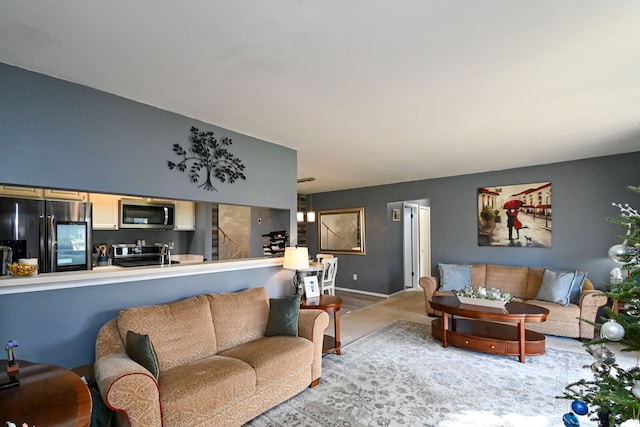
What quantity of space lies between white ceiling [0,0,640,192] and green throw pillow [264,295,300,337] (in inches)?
70.8

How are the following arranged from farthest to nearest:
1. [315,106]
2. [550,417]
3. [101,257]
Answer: [101,257]
[315,106]
[550,417]

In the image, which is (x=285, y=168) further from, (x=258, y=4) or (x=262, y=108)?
(x=258, y=4)

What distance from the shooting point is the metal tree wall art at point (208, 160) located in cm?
302

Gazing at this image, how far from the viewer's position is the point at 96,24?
1675 millimetres

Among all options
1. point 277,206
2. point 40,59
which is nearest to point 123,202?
point 277,206

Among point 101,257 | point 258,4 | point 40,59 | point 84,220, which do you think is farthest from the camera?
point 101,257

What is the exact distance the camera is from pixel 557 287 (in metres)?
4.31

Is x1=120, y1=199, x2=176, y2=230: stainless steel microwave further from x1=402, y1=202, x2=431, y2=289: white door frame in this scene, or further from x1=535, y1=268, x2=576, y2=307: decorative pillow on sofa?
x1=535, y1=268, x2=576, y2=307: decorative pillow on sofa

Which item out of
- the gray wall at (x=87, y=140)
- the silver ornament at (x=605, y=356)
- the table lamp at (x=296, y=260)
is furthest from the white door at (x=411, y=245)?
the silver ornament at (x=605, y=356)

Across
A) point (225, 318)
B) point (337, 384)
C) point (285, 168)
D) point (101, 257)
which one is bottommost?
point (337, 384)

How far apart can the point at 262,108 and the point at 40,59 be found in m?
1.51

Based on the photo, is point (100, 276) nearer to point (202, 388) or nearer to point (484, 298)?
point (202, 388)

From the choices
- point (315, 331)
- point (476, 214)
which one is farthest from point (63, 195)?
point (476, 214)

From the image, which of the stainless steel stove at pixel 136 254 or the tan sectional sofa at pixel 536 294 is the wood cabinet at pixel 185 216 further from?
the tan sectional sofa at pixel 536 294
